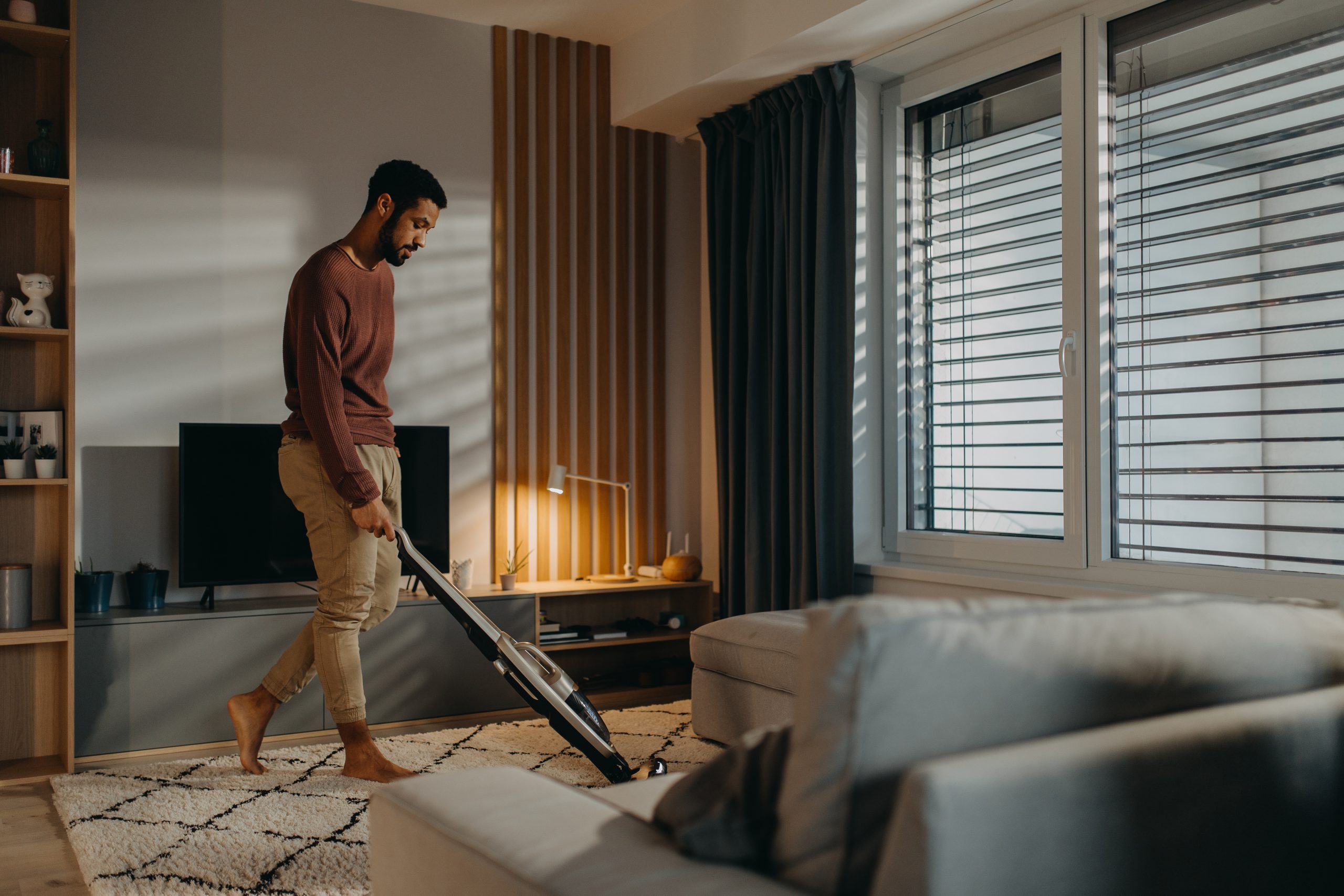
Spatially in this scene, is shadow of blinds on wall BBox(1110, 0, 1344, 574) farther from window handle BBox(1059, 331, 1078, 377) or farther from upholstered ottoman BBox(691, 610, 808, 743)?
upholstered ottoman BBox(691, 610, 808, 743)

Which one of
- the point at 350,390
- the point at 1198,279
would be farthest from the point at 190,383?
the point at 1198,279

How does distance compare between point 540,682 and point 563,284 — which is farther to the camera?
A: point 563,284

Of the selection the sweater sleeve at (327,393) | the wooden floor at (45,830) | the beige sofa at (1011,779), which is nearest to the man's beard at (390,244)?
the sweater sleeve at (327,393)

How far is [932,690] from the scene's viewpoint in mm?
888

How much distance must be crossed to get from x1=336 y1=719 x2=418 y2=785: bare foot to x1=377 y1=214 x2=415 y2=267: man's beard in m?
1.30

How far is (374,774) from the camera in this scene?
9.24 feet

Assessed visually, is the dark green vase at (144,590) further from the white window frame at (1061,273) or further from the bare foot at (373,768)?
the white window frame at (1061,273)

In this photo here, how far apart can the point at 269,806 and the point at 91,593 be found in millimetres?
1144

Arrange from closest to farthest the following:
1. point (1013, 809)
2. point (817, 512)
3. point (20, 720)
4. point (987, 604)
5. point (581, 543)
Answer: point (1013, 809)
point (987, 604)
point (20, 720)
point (817, 512)
point (581, 543)

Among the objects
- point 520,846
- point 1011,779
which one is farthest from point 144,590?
point 1011,779

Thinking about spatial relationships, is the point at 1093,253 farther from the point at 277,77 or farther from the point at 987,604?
the point at 277,77

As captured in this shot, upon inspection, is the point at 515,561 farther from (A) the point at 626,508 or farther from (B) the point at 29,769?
A: (B) the point at 29,769

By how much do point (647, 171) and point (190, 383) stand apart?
7.10 ft

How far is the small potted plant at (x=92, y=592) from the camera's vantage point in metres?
3.27
